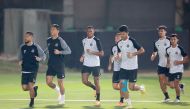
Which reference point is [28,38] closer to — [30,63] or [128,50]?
[30,63]

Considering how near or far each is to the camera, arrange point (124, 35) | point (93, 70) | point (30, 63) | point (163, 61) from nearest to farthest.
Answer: point (124, 35) < point (30, 63) < point (93, 70) < point (163, 61)

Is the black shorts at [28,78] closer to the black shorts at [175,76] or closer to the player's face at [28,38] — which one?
the player's face at [28,38]

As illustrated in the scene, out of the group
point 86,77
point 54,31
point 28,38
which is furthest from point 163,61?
point 28,38

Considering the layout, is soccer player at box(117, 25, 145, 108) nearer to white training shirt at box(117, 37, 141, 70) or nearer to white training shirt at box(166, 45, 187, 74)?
white training shirt at box(117, 37, 141, 70)

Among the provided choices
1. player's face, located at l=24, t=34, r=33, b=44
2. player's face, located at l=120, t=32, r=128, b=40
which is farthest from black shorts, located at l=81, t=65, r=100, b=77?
player's face, located at l=24, t=34, r=33, b=44

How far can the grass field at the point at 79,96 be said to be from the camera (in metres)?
19.5

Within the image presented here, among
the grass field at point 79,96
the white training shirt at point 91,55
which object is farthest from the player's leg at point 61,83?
the white training shirt at point 91,55

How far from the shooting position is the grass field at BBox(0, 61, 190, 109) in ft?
64.1

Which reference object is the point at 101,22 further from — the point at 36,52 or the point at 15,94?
the point at 36,52

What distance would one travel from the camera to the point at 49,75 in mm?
19594

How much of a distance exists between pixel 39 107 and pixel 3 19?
805 inches

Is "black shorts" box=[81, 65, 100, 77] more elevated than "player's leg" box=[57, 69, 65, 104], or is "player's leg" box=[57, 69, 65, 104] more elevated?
"black shorts" box=[81, 65, 100, 77]

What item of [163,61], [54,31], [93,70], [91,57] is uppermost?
[54,31]

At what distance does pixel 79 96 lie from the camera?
2253cm
